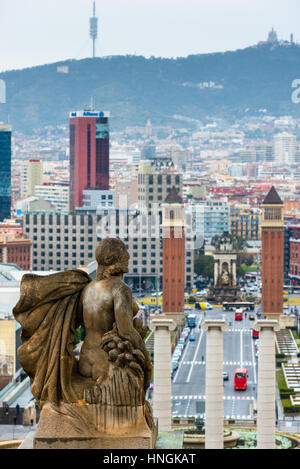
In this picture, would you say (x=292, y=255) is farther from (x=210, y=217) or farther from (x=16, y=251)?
(x=210, y=217)

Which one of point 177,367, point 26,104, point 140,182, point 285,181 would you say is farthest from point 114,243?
point 26,104

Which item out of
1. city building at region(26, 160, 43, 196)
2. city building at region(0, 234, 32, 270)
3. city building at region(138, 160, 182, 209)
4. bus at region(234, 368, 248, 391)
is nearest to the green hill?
city building at region(26, 160, 43, 196)

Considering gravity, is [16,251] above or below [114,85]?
below

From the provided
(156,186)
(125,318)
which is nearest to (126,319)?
(125,318)

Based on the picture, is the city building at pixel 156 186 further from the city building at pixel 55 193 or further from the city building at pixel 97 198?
the city building at pixel 55 193

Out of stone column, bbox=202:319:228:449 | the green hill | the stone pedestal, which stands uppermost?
the green hill

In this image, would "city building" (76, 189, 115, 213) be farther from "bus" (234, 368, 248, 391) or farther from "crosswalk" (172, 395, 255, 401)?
"crosswalk" (172, 395, 255, 401)
